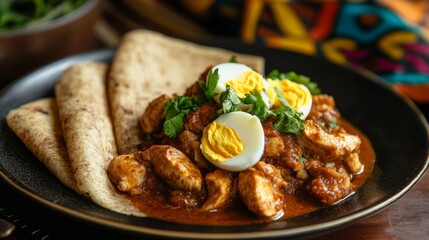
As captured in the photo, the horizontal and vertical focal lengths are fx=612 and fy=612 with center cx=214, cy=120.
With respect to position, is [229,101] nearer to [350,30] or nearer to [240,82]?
[240,82]

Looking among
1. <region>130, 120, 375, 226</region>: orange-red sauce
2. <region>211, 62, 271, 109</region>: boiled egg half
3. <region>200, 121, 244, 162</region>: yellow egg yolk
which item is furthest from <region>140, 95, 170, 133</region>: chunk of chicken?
→ <region>130, 120, 375, 226</region>: orange-red sauce

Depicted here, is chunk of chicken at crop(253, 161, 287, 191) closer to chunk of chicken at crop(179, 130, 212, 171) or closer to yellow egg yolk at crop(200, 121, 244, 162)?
yellow egg yolk at crop(200, 121, 244, 162)

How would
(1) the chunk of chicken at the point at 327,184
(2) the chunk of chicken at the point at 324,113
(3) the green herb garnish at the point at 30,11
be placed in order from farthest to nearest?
(3) the green herb garnish at the point at 30,11
(2) the chunk of chicken at the point at 324,113
(1) the chunk of chicken at the point at 327,184

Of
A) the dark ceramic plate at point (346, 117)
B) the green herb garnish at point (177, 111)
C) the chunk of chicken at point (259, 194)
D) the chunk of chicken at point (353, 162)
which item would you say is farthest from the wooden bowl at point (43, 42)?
the chunk of chicken at point (353, 162)

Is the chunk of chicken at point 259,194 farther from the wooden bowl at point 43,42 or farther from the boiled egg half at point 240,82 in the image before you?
the wooden bowl at point 43,42

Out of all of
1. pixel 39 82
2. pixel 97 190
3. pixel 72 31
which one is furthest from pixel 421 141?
pixel 72 31
